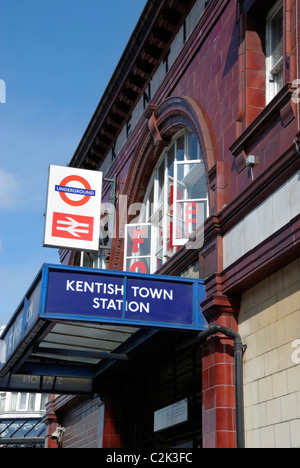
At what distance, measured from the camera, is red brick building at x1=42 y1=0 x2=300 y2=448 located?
10.5 meters

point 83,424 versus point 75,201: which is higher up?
point 75,201

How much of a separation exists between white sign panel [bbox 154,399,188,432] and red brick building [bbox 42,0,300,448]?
0.49ft

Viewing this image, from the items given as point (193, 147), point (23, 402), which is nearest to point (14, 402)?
point (23, 402)

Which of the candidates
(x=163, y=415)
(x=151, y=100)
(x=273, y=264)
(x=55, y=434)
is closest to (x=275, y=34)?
(x=273, y=264)

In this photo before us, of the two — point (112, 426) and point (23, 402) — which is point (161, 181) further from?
point (23, 402)

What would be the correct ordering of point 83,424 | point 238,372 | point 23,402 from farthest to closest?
point 23,402
point 83,424
point 238,372

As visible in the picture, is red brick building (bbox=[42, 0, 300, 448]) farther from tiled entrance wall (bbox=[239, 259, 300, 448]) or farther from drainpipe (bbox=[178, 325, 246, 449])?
drainpipe (bbox=[178, 325, 246, 449])

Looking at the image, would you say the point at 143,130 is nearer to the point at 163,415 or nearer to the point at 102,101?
the point at 102,101

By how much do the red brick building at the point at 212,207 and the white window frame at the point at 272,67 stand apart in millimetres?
23

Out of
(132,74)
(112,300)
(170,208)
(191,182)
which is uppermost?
(132,74)

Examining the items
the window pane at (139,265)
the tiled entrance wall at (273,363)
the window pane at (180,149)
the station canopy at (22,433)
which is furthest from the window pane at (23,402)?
the tiled entrance wall at (273,363)

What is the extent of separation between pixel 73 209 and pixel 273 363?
7344 mm

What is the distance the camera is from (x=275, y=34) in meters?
12.8

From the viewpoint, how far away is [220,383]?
38.1ft
